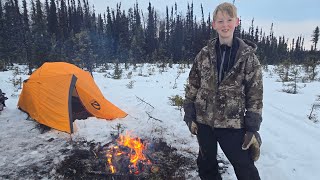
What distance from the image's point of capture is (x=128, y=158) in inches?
168

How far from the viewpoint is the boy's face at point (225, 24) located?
2648 millimetres

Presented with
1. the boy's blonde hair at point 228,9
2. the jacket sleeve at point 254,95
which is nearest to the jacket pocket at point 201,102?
the jacket sleeve at point 254,95

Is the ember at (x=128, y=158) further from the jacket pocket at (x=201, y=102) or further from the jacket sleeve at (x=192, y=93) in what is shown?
the jacket pocket at (x=201, y=102)

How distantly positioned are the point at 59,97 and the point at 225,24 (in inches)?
191

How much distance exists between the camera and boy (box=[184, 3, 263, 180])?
2.66 m

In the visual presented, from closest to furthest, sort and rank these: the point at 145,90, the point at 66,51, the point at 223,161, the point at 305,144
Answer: the point at 223,161
the point at 305,144
the point at 145,90
the point at 66,51

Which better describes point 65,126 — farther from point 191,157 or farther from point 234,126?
point 234,126

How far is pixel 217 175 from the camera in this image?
10.7 feet

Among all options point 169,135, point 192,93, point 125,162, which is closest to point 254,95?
point 192,93

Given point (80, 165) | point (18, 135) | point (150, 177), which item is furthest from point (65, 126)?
point (150, 177)

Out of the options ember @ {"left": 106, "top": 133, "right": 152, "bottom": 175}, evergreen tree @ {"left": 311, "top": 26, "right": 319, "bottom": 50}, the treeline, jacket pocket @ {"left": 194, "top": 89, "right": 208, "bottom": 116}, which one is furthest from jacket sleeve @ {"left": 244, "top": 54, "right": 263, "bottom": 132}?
evergreen tree @ {"left": 311, "top": 26, "right": 319, "bottom": 50}

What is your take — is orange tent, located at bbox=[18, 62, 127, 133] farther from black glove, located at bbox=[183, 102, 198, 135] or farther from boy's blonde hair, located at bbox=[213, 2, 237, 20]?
boy's blonde hair, located at bbox=[213, 2, 237, 20]

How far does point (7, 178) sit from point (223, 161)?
353 cm

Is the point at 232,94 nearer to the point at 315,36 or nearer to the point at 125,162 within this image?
the point at 125,162
